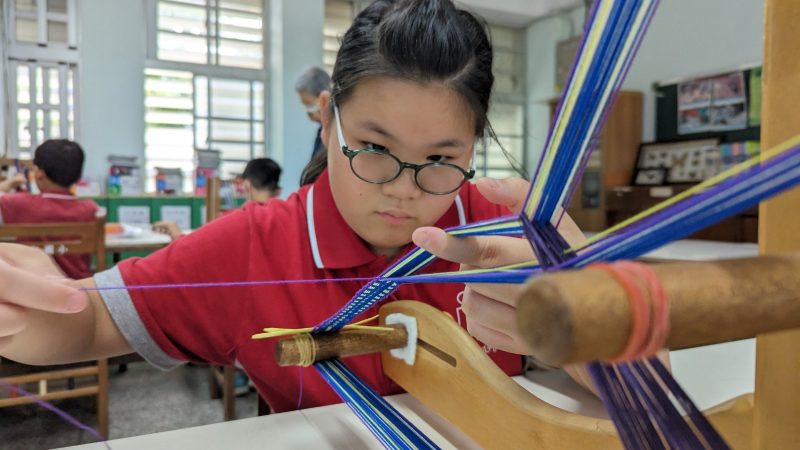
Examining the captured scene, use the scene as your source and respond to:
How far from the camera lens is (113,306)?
0.78m

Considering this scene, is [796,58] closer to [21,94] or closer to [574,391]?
[574,391]

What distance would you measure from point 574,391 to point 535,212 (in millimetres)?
531

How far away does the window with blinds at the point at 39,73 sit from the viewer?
479cm

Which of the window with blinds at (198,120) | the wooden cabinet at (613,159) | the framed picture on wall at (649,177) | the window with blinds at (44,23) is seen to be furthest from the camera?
the window with blinds at (198,120)

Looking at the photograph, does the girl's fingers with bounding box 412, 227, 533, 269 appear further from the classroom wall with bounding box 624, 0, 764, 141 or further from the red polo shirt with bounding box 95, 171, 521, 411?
the classroom wall with bounding box 624, 0, 764, 141

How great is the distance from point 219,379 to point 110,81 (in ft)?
12.6

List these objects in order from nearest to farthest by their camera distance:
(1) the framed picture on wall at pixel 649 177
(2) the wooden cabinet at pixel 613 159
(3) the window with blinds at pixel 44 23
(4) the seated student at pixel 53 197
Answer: (4) the seated student at pixel 53 197 → (1) the framed picture on wall at pixel 649 177 → (2) the wooden cabinet at pixel 613 159 → (3) the window with blinds at pixel 44 23

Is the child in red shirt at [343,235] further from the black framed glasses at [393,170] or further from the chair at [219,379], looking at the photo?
the chair at [219,379]

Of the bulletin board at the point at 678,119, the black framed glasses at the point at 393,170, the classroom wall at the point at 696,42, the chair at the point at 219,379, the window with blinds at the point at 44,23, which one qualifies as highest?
the window with blinds at the point at 44,23

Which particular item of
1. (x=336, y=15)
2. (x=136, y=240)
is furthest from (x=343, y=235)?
(x=336, y=15)

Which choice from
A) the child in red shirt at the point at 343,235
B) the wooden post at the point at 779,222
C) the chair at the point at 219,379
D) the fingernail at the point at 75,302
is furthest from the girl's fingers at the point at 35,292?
the chair at the point at 219,379

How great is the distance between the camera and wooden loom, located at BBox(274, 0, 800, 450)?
0.33 meters

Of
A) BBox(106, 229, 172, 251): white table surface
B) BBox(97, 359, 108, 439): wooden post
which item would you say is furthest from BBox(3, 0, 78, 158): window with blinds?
BBox(97, 359, 108, 439): wooden post

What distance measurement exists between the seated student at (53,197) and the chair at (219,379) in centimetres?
52
